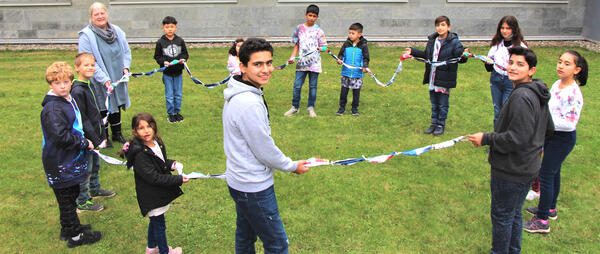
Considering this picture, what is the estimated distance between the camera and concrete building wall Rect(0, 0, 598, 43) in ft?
49.5

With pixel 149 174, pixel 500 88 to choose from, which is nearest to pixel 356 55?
pixel 500 88

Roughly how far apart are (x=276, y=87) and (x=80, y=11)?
334 inches

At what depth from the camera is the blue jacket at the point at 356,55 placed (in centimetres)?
845

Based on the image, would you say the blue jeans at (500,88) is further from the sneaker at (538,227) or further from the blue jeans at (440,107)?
the sneaker at (538,227)

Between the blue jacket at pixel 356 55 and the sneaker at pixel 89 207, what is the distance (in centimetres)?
493

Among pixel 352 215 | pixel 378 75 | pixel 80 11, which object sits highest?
pixel 80 11

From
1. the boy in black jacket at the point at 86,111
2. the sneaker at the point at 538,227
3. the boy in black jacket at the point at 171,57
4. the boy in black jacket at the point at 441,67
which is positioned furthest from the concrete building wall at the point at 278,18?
the sneaker at the point at 538,227

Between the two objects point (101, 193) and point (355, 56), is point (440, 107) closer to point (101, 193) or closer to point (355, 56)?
point (355, 56)

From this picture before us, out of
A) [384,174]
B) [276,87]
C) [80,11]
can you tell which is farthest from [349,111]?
[80,11]

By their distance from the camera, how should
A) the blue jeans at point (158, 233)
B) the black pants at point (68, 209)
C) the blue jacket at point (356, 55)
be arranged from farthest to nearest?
the blue jacket at point (356, 55) → the black pants at point (68, 209) → the blue jeans at point (158, 233)

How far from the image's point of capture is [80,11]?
15156mm

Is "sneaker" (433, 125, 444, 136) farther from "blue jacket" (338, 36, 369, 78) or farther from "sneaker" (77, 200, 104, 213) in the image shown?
"sneaker" (77, 200, 104, 213)

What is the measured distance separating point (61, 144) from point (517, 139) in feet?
13.5

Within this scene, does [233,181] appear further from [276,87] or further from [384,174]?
[276,87]
